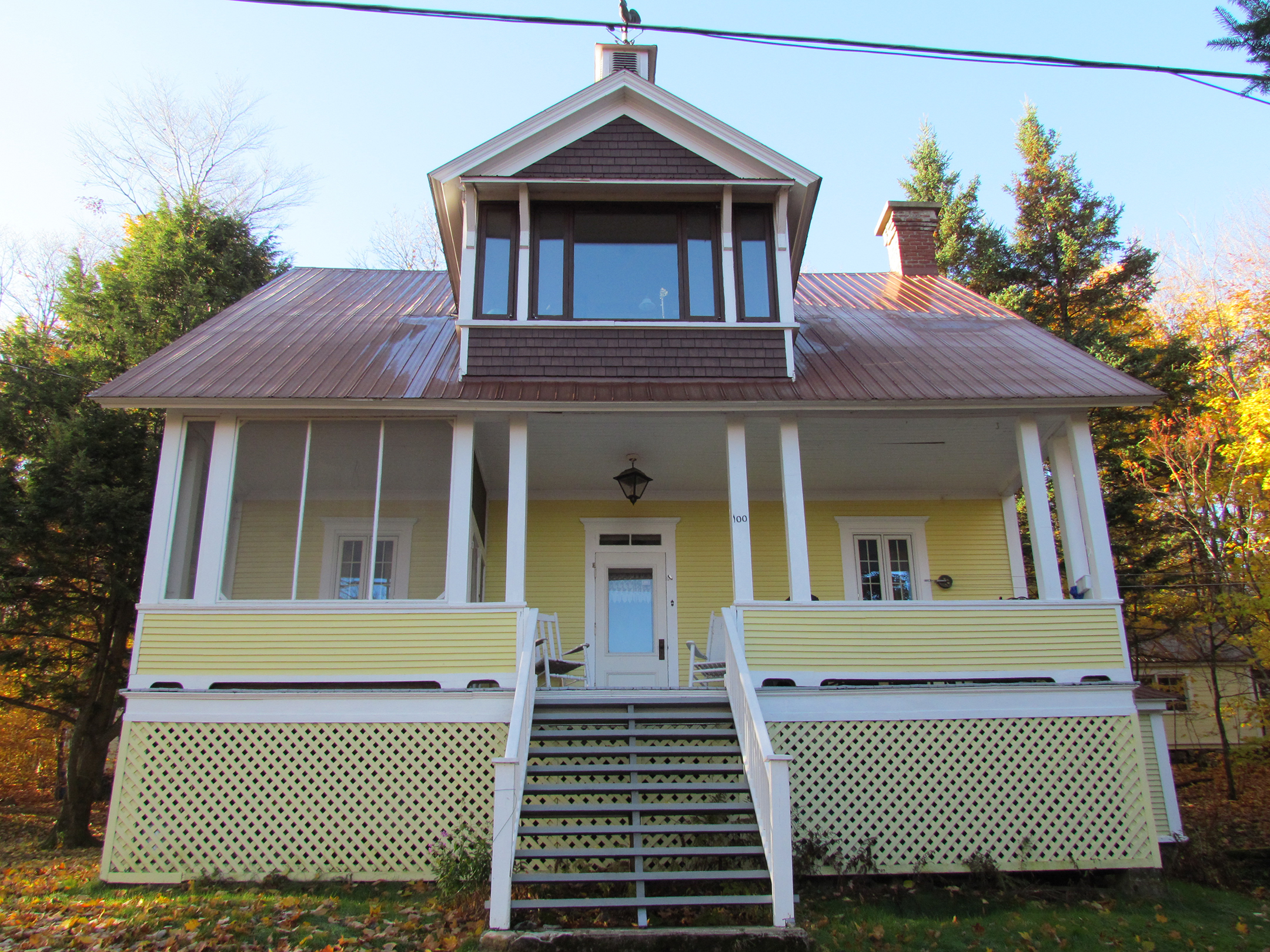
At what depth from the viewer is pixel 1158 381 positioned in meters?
18.2

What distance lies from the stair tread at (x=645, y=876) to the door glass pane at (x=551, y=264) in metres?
5.56

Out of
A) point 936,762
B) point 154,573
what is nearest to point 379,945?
point 154,573

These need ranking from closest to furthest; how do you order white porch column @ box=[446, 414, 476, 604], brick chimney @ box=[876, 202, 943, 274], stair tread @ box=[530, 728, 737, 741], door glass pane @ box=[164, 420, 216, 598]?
stair tread @ box=[530, 728, 737, 741] → white porch column @ box=[446, 414, 476, 604] → door glass pane @ box=[164, 420, 216, 598] → brick chimney @ box=[876, 202, 943, 274]

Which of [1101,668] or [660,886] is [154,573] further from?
[1101,668]

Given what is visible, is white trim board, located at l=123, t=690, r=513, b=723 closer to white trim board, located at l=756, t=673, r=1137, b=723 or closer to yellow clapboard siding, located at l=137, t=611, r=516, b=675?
yellow clapboard siding, located at l=137, t=611, r=516, b=675

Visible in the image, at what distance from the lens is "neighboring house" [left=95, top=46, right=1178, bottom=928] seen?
23.6 feet

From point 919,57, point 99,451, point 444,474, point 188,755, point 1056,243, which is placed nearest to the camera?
point 919,57

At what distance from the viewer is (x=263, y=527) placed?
10.6 meters

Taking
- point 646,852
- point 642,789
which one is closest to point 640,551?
point 642,789

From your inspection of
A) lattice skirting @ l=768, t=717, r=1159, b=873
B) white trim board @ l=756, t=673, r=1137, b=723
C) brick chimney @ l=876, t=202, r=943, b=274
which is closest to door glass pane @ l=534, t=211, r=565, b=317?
white trim board @ l=756, t=673, r=1137, b=723

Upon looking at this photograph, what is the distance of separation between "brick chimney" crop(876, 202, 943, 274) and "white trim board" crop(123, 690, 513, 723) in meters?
9.81

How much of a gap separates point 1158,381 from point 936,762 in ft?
47.0

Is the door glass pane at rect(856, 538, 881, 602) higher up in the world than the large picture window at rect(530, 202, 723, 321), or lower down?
lower down

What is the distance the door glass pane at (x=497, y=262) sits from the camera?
30.1ft
